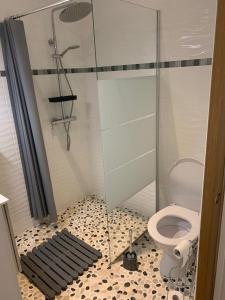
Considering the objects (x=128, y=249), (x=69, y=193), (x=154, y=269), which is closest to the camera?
(x=154, y=269)

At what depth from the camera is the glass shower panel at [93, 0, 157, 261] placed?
176cm

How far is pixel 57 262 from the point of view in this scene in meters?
2.06

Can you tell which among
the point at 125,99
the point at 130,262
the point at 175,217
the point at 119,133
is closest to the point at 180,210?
the point at 175,217

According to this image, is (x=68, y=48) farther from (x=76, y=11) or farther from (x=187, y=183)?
A: (x=187, y=183)

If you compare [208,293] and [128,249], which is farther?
[128,249]

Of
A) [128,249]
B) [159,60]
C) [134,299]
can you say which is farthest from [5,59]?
[134,299]

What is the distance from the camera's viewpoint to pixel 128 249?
2133 mm

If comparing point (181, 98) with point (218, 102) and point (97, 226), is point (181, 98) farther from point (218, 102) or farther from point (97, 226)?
point (97, 226)

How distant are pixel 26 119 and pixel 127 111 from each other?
92 centimetres

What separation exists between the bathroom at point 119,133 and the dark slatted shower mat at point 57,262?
14 mm

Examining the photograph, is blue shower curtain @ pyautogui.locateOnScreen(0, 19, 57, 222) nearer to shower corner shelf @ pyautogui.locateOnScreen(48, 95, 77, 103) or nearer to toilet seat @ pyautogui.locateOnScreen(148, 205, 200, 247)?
shower corner shelf @ pyautogui.locateOnScreen(48, 95, 77, 103)

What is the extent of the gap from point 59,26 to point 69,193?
5.97ft

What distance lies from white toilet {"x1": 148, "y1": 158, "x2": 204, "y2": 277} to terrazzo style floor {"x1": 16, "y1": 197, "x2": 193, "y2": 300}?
143 mm

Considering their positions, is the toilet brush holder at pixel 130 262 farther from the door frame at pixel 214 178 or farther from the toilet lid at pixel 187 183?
the door frame at pixel 214 178
